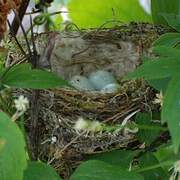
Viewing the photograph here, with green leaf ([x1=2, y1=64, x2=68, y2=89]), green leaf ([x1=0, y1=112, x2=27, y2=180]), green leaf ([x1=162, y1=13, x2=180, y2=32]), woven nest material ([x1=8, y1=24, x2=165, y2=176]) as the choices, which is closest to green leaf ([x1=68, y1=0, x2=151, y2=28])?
woven nest material ([x1=8, y1=24, x2=165, y2=176])

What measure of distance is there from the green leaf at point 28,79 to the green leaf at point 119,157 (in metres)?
0.17

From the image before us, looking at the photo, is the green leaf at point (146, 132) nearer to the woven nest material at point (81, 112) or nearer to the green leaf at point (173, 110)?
the woven nest material at point (81, 112)

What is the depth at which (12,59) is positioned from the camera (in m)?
0.95

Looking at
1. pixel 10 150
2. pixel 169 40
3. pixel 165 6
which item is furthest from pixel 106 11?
pixel 10 150

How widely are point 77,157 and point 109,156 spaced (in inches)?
2.2

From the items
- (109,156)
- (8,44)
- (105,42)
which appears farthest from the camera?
(105,42)

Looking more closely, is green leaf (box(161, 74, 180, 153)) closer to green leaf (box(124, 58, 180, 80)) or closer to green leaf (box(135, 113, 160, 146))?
green leaf (box(124, 58, 180, 80))

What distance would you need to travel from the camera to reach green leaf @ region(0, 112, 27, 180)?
21.1 inches

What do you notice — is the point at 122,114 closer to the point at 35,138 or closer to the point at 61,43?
the point at 35,138

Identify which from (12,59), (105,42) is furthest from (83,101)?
(105,42)

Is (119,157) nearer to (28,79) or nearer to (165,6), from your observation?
(28,79)

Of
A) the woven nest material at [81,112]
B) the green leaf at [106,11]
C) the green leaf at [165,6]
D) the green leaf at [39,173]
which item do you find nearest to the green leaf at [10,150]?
the green leaf at [39,173]

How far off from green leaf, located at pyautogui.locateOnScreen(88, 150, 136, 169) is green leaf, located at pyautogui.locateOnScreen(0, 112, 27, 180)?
10.2 inches

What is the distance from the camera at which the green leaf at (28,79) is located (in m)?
0.66
